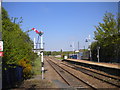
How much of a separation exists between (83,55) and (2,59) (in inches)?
2004

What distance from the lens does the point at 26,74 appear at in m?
16.1

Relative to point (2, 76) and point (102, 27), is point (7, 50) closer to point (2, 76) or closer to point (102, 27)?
point (2, 76)

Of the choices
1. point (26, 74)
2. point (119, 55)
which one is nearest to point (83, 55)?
point (119, 55)

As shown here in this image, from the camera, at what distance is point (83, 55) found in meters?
58.2

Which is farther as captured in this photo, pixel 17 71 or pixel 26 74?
pixel 26 74

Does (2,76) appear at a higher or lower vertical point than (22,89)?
higher

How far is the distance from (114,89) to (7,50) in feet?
21.8

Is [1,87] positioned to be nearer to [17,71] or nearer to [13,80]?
[13,80]

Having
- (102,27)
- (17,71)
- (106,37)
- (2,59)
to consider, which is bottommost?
(17,71)

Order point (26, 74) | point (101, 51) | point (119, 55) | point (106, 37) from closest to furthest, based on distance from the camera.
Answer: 1. point (26, 74)
2. point (106, 37)
3. point (119, 55)
4. point (101, 51)

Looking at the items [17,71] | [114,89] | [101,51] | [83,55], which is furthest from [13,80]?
[83,55]

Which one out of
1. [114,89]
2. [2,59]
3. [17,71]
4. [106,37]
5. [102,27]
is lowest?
[114,89]

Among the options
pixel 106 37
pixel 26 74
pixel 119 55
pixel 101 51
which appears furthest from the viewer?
pixel 101 51

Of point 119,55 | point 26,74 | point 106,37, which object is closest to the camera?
point 26,74
